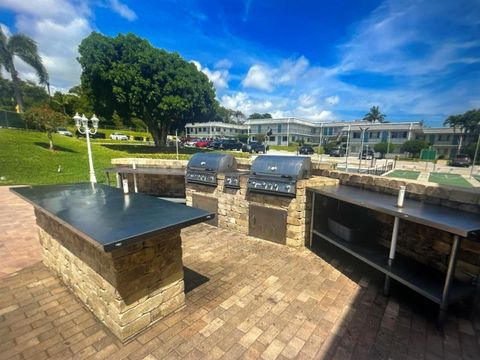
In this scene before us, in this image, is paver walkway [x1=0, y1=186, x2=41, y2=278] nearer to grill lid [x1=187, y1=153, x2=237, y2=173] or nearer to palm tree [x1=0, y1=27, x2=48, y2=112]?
grill lid [x1=187, y1=153, x2=237, y2=173]

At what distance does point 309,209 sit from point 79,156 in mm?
18696

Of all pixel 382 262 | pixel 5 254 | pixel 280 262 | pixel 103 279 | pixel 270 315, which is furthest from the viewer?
pixel 5 254

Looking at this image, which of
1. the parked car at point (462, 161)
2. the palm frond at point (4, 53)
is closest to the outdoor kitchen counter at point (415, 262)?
the parked car at point (462, 161)

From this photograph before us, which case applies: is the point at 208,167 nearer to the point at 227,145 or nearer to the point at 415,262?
the point at 415,262

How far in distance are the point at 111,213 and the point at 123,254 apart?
673 millimetres

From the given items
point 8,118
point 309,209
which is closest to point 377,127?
point 309,209

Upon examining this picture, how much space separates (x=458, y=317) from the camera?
303 cm

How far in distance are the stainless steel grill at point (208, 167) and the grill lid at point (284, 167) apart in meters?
1.20

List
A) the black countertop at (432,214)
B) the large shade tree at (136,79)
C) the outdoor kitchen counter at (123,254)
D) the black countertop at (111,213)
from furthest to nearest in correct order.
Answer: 1. the large shade tree at (136,79)
2. the black countertop at (432,214)
3. the outdoor kitchen counter at (123,254)
4. the black countertop at (111,213)

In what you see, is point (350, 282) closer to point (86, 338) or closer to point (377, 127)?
point (86, 338)

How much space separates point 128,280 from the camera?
2.53 metres

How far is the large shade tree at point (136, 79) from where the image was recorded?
18500 mm

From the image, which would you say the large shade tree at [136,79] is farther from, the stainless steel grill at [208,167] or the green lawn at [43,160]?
the stainless steel grill at [208,167]

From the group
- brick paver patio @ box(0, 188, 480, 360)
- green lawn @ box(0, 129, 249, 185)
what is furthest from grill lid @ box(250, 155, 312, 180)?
green lawn @ box(0, 129, 249, 185)
